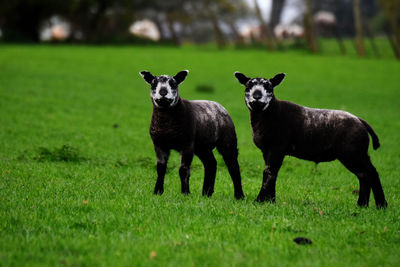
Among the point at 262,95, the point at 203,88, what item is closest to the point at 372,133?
the point at 262,95

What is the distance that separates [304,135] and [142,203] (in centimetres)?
293

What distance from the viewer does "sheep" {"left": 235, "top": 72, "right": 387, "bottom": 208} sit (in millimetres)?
8164

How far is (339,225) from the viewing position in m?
7.16

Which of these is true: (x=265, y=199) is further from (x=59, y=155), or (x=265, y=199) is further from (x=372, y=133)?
(x=59, y=155)

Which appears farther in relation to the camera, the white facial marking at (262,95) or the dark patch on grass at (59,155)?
the dark patch on grass at (59,155)

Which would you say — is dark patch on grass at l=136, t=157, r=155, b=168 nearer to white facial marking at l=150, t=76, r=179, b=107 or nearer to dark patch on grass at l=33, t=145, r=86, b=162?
dark patch on grass at l=33, t=145, r=86, b=162

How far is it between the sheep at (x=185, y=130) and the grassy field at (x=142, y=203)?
484 millimetres

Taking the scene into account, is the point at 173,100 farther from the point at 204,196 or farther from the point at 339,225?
the point at 339,225

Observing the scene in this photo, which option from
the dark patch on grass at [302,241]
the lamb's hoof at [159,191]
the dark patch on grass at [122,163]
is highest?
the dark patch on grass at [302,241]

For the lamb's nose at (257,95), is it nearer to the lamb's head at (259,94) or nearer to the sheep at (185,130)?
the lamb's head at (259,94)

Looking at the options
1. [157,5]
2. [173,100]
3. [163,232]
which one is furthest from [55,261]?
[157,5]

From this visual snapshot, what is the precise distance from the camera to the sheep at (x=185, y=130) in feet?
27.3

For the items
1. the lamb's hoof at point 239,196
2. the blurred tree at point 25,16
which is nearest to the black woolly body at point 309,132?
the lamb's hoof at point 239,196

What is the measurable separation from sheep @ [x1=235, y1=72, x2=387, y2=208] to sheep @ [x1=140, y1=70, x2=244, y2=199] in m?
0.84
